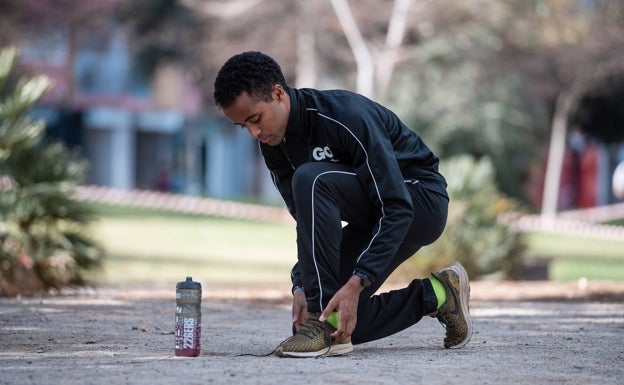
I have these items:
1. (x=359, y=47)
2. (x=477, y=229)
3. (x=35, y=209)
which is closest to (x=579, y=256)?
(x=477, y=229)

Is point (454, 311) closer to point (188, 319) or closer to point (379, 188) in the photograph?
point (379, 188)

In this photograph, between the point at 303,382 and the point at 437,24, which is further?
the point at 437,24

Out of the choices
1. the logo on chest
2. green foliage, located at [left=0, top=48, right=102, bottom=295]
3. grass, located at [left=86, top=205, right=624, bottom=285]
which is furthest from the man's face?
grass, located at [left=86, top=205, right=624, bottom=285]

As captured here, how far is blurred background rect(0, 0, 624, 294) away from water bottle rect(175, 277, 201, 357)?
5447 mm

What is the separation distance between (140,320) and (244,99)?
2.49 m

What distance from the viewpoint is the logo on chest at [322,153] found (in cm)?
582

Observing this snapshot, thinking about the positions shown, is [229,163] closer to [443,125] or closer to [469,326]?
[443,125]

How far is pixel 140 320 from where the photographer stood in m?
7.58

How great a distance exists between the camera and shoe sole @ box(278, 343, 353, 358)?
18.3 ft

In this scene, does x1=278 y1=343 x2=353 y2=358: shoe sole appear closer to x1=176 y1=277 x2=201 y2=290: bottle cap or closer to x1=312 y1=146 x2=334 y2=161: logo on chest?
x1=176 y1=277 x2=201 y2=290: bottle cap

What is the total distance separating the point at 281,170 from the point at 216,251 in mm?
17677

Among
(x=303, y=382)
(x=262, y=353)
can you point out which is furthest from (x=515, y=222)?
(x=303, y=382)

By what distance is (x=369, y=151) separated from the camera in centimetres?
556

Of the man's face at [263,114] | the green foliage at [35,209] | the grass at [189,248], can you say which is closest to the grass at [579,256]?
the grass at [189,248]
